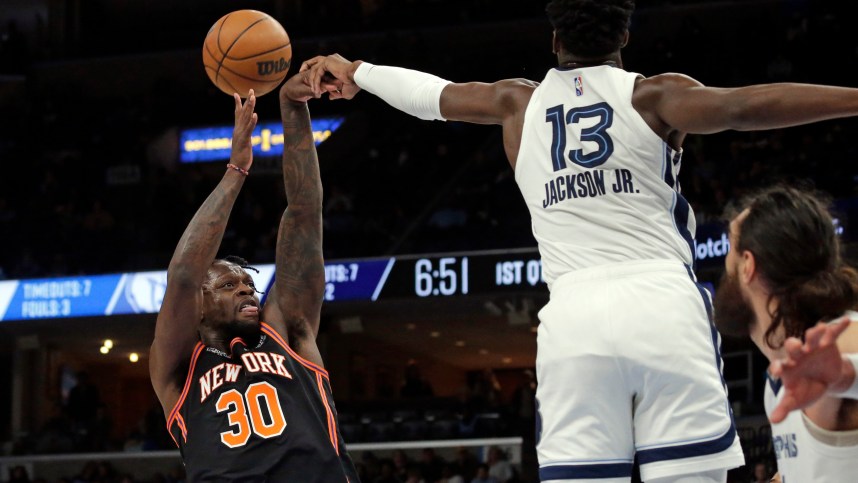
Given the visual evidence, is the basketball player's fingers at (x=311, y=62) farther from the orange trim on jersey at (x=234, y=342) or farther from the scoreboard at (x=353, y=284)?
the scoreboard at (x=353, y=284)

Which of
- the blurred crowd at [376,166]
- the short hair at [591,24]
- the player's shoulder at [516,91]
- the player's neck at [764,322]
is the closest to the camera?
the player's neck at [764,322]

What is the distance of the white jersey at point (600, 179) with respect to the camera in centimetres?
323

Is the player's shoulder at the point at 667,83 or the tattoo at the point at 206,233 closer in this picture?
the player's shoulder at the point at 667,83

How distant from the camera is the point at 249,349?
476 centimetres

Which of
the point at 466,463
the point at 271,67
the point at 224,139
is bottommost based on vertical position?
the point at 466,463

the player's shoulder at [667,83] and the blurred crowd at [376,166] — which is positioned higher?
the blurred crowd at [376,166]

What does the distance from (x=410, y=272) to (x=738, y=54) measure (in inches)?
258

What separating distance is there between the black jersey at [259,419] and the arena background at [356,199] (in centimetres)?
817

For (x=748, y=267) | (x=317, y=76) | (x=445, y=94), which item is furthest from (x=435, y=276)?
(x=748, y=267)

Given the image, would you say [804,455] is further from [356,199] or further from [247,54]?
[356,199]

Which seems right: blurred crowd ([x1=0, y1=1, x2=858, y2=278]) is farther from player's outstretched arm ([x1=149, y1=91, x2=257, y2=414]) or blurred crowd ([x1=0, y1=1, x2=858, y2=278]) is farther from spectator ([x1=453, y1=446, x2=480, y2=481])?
player's outstretched arm ([x1=149, y1=91, x2=257, y2=414])

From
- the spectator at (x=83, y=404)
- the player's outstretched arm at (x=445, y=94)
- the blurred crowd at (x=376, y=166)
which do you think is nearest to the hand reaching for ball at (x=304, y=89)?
the player's outstretched arm at (x=445, y=94)

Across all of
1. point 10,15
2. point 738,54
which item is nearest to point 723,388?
point 738,54

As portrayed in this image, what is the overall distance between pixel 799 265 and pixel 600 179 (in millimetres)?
835
